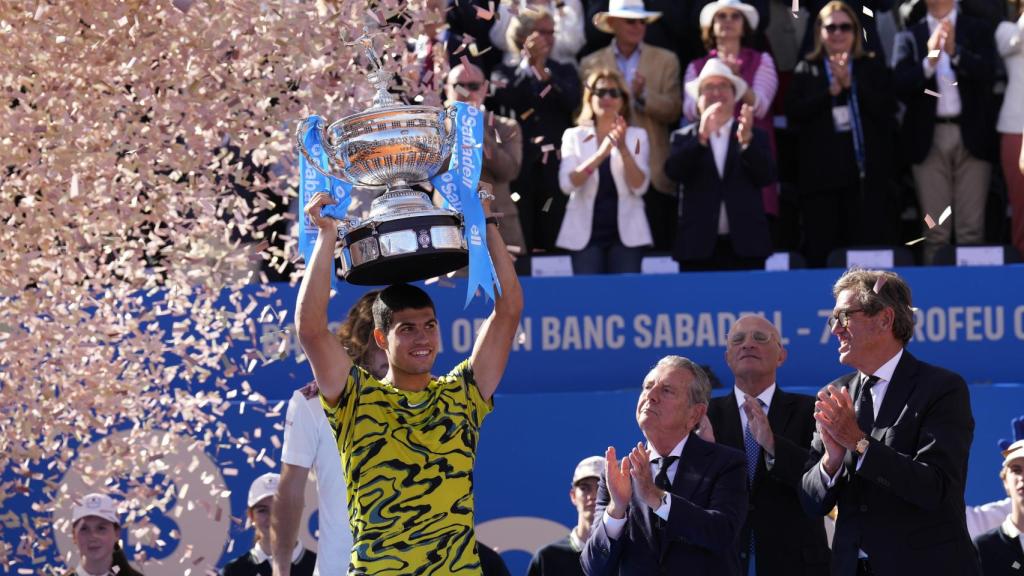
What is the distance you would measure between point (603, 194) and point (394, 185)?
424 centimetres

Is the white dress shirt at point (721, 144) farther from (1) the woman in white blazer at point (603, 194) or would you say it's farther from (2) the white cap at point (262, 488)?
(2) the white cap at point (262, 488)

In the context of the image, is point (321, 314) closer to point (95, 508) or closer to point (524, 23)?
point (95, 508)

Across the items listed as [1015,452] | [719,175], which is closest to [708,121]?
[719,175]

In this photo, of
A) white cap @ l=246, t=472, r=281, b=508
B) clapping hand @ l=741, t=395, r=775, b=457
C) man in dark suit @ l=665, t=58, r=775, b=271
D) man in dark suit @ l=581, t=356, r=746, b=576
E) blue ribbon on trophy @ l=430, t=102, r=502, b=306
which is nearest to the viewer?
blue ribbon on trophy @ l=430, t=102, r=502, b=306

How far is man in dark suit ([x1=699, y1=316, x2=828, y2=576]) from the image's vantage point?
6012mm

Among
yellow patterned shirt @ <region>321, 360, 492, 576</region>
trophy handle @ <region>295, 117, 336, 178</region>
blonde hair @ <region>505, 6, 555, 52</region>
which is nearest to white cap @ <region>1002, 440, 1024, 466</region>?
yellow patterned shirt @ <region>321, 360, 492, 576</region>

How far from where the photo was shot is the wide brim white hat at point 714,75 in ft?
30.1

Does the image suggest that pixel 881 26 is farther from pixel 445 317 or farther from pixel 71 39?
pixel 71 39

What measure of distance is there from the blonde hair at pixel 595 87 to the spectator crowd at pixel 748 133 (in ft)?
0.04

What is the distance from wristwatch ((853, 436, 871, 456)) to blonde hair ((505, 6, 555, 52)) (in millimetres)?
4738

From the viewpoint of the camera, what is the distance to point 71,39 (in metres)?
6.39

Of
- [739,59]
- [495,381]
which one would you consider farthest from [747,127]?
[495,381]

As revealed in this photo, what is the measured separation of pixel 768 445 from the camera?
6.00 meters

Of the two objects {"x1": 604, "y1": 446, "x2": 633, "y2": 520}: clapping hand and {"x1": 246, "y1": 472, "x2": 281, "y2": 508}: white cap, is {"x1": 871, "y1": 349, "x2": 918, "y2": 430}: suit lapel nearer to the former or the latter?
{"x1": 604, "y1": 446, "x2": 633, "y2": 520}: clapping hand
